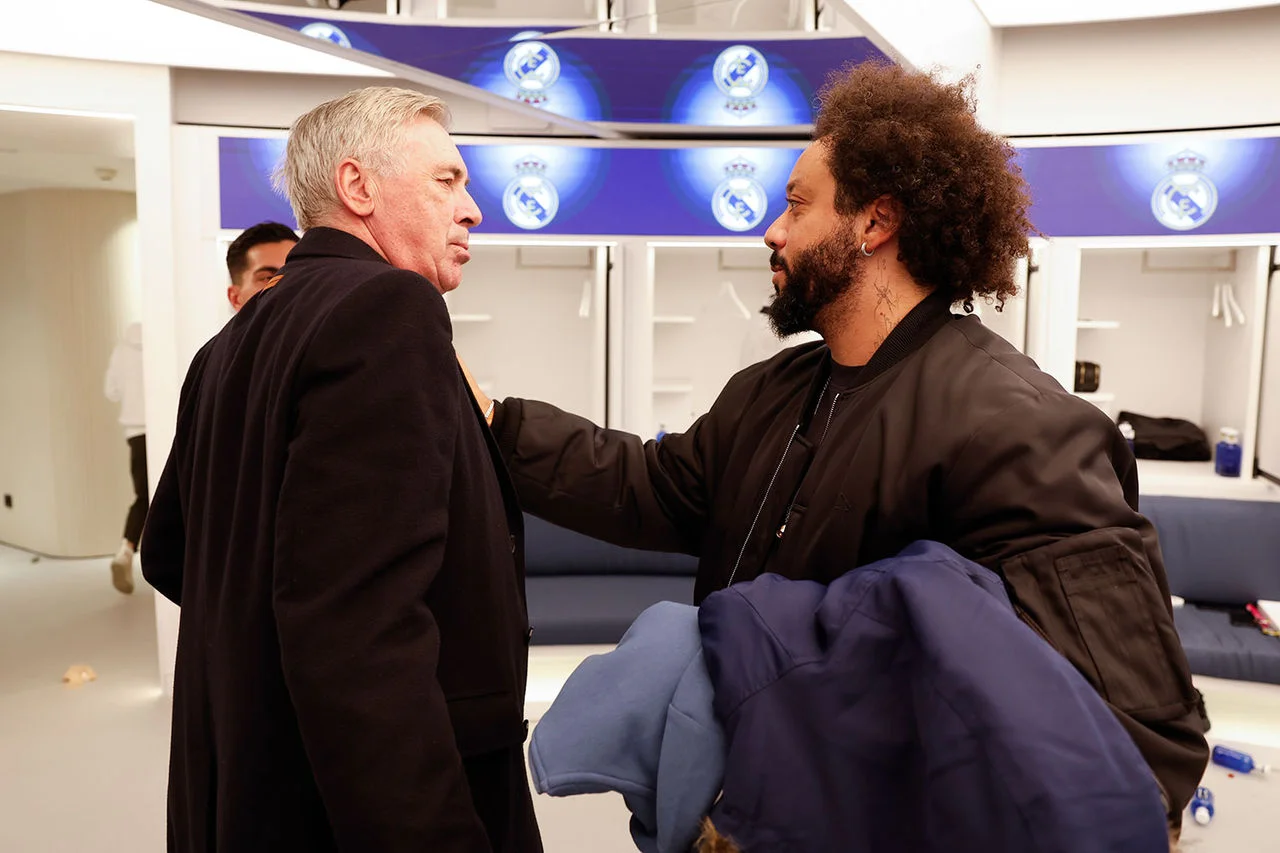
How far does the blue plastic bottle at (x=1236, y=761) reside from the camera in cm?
370

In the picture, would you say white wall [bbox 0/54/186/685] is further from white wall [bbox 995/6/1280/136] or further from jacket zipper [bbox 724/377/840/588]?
white wall [bbox 995/6/1280/136]

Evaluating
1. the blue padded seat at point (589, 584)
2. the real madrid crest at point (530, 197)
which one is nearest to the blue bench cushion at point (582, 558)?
the blue padded seat at point (589, 584)

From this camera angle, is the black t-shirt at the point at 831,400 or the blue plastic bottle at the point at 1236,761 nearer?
the black t-shirt at the point at 831,400

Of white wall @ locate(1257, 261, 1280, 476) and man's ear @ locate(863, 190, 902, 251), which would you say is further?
white wall @ locate(1257, 261, 1280, 476)

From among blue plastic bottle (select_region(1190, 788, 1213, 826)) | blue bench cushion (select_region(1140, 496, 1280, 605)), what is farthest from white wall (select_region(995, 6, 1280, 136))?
blue plastic bottle (select_region(1190, 788, 1213, 826))

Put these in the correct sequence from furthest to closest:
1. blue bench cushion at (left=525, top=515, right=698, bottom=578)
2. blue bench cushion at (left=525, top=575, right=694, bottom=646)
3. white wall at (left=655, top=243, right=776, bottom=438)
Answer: white wall at (left=655, top=243, right=776, bottom=438) → blue bench cushion at (left=525, top=515, right=698, bottom=578) → blue bench cushion at (left=525, top=575, right=694, bottom=646)

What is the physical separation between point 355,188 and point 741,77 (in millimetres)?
3208

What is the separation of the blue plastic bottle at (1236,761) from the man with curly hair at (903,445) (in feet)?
9.80

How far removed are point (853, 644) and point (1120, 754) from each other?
26 cm

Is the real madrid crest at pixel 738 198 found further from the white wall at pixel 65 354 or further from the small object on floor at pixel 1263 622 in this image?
the white wall at pixel 65 354

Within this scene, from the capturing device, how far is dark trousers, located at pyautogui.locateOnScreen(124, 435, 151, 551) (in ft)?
18.8

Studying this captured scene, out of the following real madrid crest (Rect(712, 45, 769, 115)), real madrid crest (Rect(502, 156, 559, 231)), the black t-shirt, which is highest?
real madrid crest (Rect(712, 45, 769, 115))

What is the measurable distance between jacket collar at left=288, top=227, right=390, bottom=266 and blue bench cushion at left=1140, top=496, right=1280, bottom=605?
4.29 m

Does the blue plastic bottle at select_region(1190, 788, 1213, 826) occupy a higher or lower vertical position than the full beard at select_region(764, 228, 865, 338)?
lower
